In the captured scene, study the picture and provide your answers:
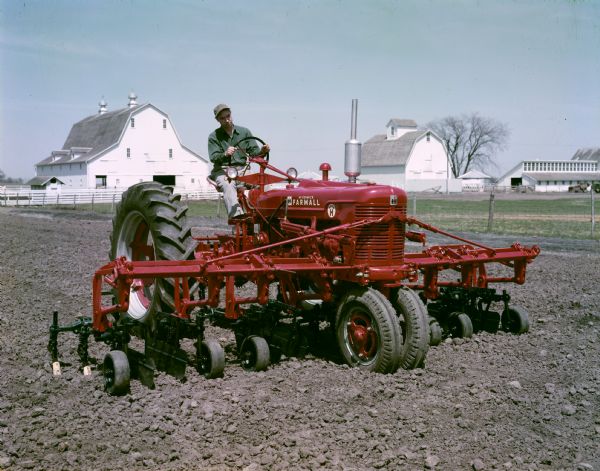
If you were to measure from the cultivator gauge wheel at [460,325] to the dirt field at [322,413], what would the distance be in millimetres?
116

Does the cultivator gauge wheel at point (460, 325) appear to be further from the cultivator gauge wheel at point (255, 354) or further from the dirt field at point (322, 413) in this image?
the cultivator gauge wheel at point (255, 354)

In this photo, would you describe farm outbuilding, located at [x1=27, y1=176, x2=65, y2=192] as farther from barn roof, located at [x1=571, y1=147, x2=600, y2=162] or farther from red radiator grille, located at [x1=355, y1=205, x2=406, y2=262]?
barn roof, located at [x1=571, y1=147, x2=600, y2=162]

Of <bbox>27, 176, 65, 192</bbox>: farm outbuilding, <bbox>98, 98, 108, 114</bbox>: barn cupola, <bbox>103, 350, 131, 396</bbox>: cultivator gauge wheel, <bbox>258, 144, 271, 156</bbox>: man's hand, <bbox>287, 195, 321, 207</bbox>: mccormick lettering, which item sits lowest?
<bbox>103, 350, 131, 396</bbox>: cultivator gauge wheel

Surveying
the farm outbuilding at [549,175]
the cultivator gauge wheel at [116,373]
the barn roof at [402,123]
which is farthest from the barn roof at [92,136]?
the farm outbuilding at [549,175]

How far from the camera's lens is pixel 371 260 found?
20.8 ft

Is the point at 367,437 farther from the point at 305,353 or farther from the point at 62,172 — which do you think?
the point at 62,172

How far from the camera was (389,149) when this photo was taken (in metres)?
78.4

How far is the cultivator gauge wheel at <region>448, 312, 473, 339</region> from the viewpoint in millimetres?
7453

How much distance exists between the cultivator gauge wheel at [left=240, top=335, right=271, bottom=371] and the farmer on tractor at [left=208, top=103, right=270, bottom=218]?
79.6 inches

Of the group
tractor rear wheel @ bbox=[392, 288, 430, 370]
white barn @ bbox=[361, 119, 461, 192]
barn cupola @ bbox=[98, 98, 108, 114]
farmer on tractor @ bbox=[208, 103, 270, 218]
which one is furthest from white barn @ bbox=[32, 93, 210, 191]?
tractor rear wheel @ bbox=[392, 288, 430, 370]

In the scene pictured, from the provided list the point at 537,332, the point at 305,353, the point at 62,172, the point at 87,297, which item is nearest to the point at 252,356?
the point at 305,353

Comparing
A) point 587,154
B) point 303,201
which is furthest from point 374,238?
point 587,154

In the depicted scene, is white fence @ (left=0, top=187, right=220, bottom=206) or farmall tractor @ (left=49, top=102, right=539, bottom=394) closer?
farmall tractor @ (left=49, top=102, right=539, bottom=394)

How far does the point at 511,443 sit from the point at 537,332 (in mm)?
3567
